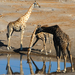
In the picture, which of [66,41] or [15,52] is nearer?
[66,41]

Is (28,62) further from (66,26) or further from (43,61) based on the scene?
(66,26)

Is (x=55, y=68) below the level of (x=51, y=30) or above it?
below

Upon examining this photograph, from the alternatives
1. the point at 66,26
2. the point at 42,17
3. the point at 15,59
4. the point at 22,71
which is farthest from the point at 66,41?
the point at 42,17

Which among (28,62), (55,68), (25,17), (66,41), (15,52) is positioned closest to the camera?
(66,41)

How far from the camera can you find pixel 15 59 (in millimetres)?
12164

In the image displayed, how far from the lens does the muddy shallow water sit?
1010 cm

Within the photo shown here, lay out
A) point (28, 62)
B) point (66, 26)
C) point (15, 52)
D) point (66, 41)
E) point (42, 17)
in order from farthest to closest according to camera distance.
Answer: point (42, 17) → point (66, 26) → point (15, 52) → point (28, 62) → point (66, 41)

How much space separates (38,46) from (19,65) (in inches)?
165

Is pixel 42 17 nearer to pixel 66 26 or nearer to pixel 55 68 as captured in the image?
pixel 66 26

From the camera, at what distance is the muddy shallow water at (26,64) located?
33.1ft

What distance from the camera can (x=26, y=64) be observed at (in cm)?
1120

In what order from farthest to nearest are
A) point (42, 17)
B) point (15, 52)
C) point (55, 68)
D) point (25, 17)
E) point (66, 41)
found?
1. point (42, 17)
2. point (25, 17)
3. point (15, 52)
4. point (55, 68)
5. point (66, 41)

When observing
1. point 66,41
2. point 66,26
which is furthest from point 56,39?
point 66,26

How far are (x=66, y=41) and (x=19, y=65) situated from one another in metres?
2.50
